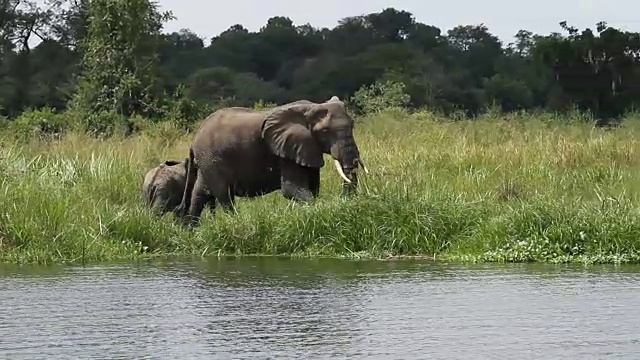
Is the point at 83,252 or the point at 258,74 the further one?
the point at 258,74

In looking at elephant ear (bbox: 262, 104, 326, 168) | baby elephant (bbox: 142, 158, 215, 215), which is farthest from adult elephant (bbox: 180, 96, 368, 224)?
baby elephant (bbox: 142, 158, 215, 215)

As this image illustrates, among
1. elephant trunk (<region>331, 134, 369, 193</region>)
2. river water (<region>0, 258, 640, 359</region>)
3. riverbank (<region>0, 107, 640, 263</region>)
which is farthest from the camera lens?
elephant trunk (<region>331, 134, 369, 193</region>)

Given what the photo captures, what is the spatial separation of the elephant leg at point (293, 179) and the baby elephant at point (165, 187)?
105 cm

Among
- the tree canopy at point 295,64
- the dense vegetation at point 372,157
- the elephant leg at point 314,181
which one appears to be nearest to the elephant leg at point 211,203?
the dense vegetation at point 372,157

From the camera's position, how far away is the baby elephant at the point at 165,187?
14.4 meters

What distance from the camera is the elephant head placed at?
13.4 m

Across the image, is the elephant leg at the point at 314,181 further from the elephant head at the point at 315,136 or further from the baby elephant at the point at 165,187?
the baby elephant at the point at 165,187

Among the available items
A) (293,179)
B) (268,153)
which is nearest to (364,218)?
(293,179)

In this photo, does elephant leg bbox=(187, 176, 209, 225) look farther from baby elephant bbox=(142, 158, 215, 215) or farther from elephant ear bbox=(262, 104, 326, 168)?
elephant ear bbox=(262, 104, 326, 168)

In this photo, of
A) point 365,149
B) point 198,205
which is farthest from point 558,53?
point 198,205

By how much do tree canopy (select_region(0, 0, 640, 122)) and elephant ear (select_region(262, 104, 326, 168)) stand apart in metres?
14.6

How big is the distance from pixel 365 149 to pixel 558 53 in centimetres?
2100

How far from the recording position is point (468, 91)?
42.8 meters

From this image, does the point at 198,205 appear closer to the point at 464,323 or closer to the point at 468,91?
the point at 464,323
